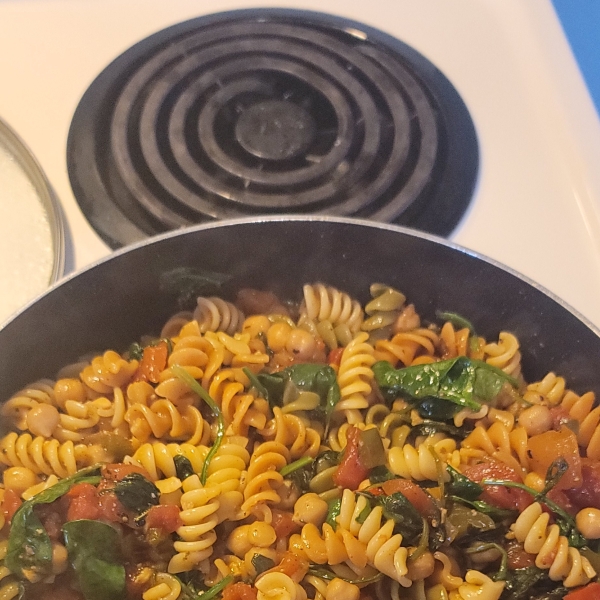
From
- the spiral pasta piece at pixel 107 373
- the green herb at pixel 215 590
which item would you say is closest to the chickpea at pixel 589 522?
the green herb at pixel 215 590

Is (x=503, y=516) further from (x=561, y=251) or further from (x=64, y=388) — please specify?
(x=64, y=388)

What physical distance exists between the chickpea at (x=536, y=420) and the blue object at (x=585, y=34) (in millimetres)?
927

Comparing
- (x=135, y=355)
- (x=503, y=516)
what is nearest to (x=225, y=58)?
(x=135, y=355)

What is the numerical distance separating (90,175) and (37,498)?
0.73m

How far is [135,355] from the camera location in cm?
153

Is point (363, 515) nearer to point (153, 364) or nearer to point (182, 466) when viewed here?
point (182, 466)

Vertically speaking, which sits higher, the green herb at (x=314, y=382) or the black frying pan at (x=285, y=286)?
the black frying pan at (x=285, y=286)

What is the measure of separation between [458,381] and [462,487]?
23cm

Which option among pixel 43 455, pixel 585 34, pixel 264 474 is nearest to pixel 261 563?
pixel 264 474

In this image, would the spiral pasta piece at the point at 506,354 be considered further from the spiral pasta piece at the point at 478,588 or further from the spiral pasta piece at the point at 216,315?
the spiral pasta piece at the point at 216,315

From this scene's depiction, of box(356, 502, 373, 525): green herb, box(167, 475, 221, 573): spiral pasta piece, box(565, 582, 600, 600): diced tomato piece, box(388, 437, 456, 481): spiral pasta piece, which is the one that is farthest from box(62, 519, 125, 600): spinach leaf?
box(565, 582, 600, 600): diced tomato piece

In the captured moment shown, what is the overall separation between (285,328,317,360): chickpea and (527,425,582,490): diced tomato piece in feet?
1.63

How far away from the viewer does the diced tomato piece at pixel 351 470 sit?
136 centimetres

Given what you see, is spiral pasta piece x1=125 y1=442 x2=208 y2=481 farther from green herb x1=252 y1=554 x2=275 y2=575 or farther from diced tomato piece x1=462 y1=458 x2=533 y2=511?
diced tomato piece x1=462 y1=458 x2=533 y2=511
